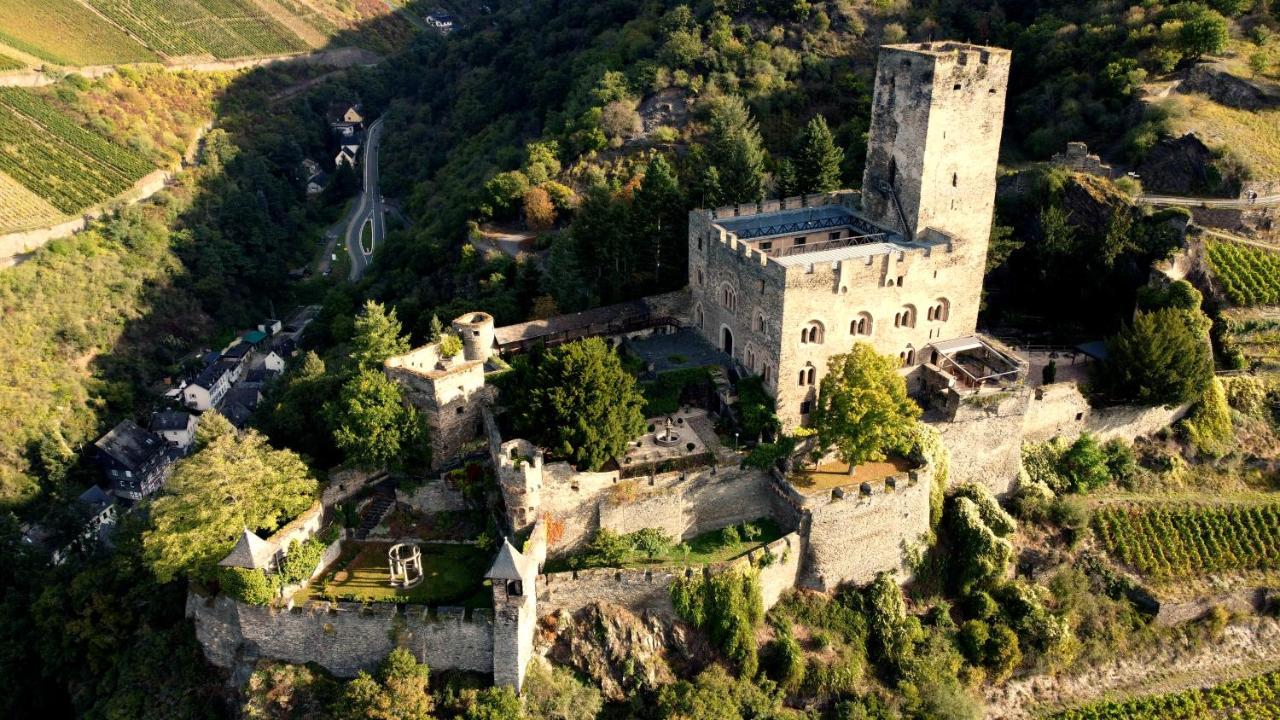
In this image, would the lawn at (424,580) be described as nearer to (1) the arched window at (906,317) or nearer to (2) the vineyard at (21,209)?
(1) the arched window at (906,317)

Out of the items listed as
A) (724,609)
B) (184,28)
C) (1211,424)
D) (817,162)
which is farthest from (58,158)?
(1211,424)

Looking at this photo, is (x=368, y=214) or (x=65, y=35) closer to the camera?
(x=368, y=214)

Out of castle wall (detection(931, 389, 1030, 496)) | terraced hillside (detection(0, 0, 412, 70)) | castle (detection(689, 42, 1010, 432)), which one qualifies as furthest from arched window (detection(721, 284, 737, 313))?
terraced hillside (detection(0, 0, 412, 70))

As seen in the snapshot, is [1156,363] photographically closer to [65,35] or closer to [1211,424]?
[1211,424]

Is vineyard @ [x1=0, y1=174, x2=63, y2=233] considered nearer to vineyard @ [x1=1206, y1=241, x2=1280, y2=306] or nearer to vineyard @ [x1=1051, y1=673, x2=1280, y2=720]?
vineyard @ [x1=1051, y1=673, x2=1280, y2=720]

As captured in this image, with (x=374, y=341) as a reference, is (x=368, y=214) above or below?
below

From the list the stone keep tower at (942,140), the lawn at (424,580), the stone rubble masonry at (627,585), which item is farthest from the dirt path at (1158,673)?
the lawn at (424,580)

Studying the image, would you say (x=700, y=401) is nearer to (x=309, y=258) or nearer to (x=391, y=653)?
(x=391, y=653)

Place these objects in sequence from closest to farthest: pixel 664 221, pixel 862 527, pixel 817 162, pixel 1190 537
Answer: pixel 862 527 → pixel 1190 537 → pixel 664 221 → pixel 817 162
